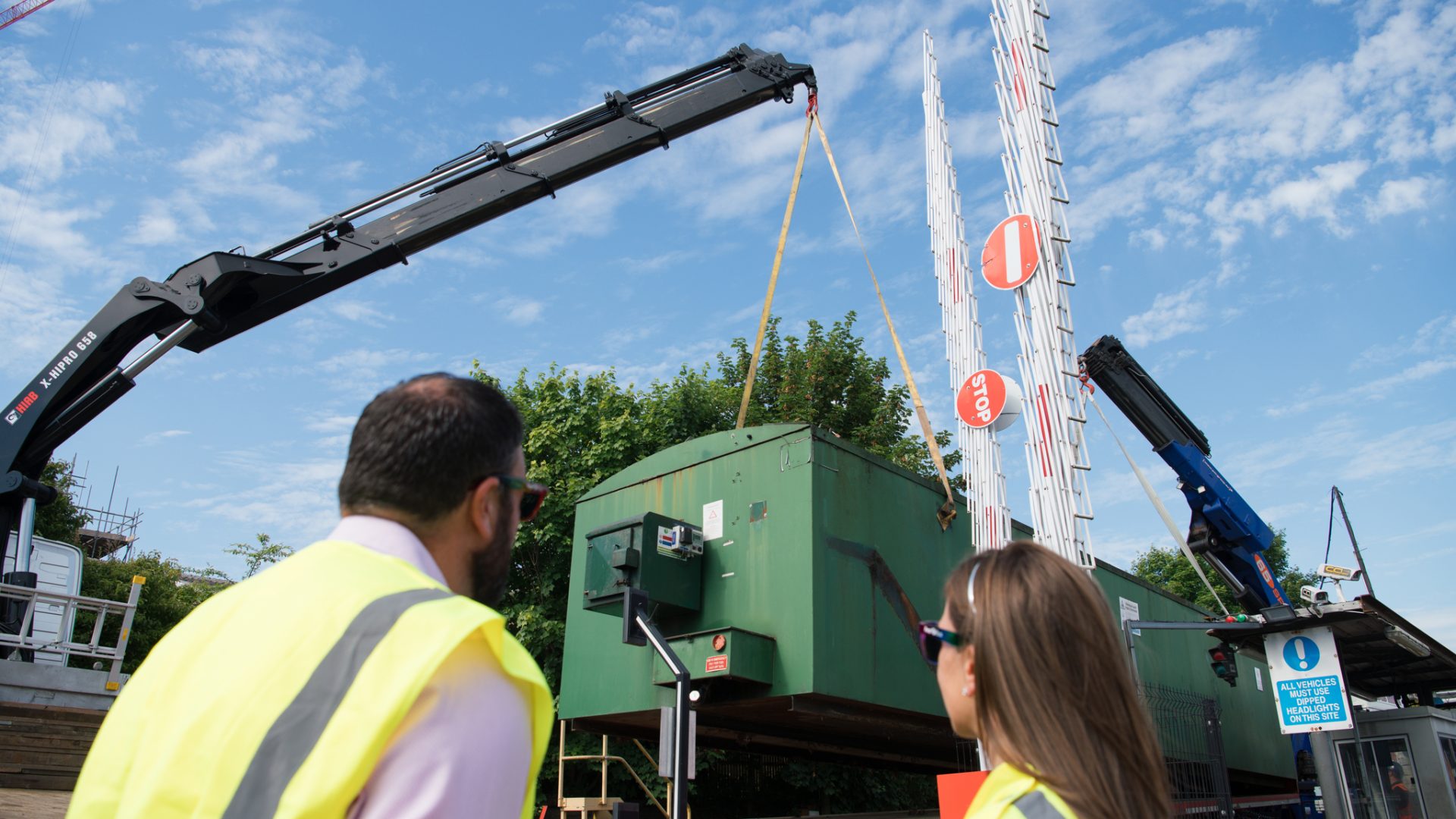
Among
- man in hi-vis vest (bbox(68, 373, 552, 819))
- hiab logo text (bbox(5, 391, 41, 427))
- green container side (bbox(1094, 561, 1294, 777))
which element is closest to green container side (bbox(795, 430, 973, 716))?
green container side (bbox(1094, 561, 1294, 777))

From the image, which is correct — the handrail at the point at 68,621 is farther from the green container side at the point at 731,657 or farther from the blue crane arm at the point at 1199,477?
the blue crane arm at the point at 1199,477

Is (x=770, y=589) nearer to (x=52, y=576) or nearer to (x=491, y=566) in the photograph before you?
(x=491, y=566)

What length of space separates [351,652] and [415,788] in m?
0.18

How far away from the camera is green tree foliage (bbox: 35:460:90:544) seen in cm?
3118

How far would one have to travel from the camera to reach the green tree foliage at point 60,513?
31181 millimetres

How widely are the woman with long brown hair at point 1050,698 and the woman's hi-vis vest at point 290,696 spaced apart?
29.3 inches

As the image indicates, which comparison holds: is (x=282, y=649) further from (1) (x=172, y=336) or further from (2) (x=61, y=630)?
(2) (x=61, y=630)

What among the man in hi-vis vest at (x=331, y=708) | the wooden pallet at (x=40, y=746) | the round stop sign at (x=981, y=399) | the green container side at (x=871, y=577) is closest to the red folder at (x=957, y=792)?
the green container side at (x=871, y=577)

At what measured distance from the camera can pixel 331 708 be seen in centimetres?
110

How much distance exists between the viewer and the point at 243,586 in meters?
1.32

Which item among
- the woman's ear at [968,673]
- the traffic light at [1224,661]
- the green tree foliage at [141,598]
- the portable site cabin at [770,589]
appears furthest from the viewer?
the green tree foliage at [141,598]

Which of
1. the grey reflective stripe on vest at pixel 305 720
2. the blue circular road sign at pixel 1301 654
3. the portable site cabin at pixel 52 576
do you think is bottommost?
the grey reflective stripe on vest at pixel 305 720

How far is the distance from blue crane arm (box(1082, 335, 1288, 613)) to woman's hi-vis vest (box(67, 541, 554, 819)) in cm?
1030

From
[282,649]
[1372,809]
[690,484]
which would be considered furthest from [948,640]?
[1372,809]
